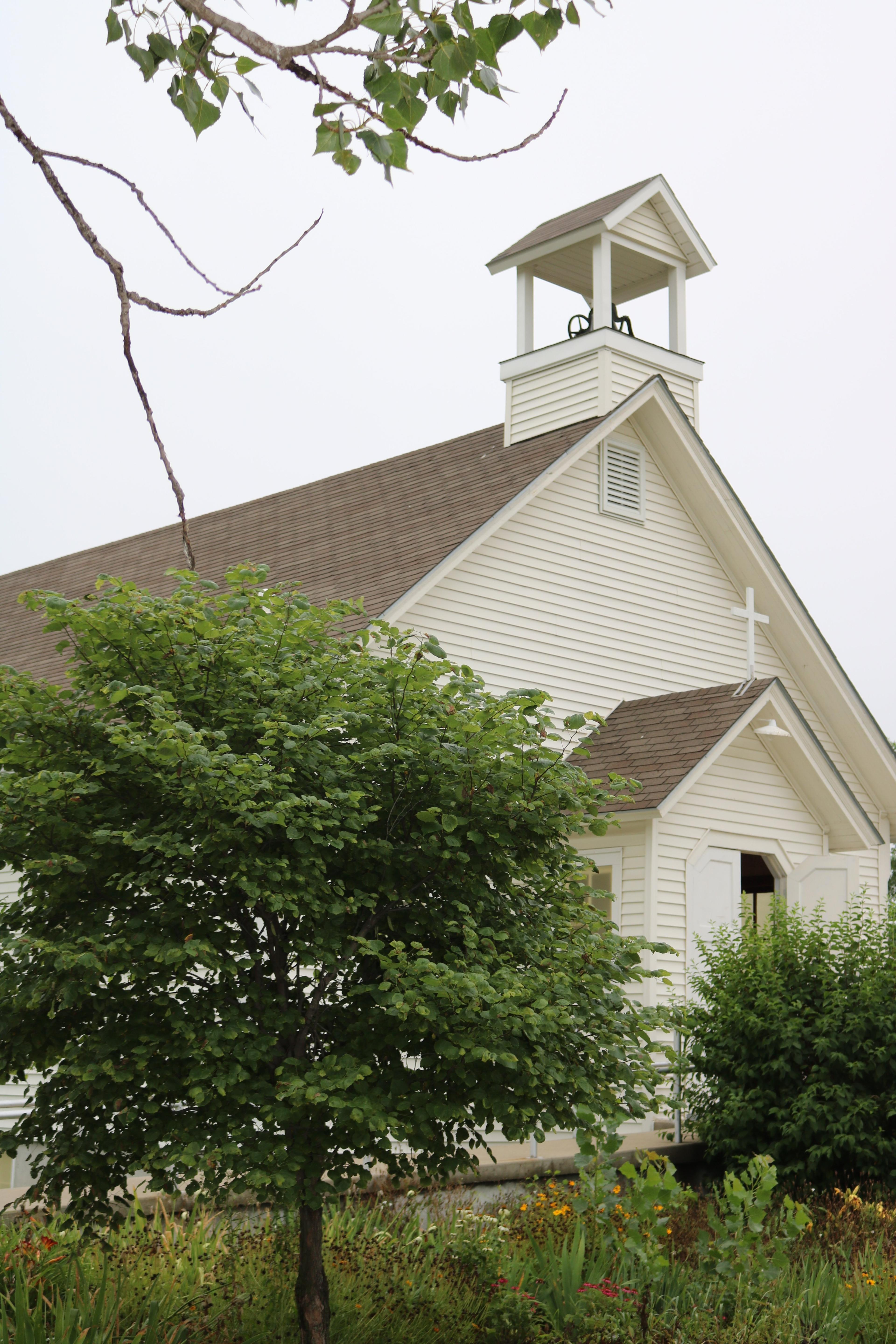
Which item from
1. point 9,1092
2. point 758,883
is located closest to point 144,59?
point 9,1092

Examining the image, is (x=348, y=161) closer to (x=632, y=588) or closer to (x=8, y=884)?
(x=8, y=884)

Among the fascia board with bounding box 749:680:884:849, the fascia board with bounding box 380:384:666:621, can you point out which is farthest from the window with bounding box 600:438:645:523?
the fascia board with bounding box 749:680:884:849

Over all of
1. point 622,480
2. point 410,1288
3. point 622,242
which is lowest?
point 410,1288

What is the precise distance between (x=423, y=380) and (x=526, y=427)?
77637 mm

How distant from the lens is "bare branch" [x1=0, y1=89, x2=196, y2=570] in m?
3.90

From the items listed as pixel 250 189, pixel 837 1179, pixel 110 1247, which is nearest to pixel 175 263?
pixel 250 189

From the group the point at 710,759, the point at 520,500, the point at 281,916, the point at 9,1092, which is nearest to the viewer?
the point at 281,916

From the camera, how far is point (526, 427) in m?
16.5

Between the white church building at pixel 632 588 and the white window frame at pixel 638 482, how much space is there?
38mm

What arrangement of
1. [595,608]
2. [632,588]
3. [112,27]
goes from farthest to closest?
[632,588] < [595,608] < [112,27]

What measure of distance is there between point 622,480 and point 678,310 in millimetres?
2557

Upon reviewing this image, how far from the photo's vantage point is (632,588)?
52.2ft

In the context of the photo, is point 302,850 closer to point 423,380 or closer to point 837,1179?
point 837,1179

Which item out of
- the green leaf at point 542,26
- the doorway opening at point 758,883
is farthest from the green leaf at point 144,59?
the doorway opening at point 758,883
